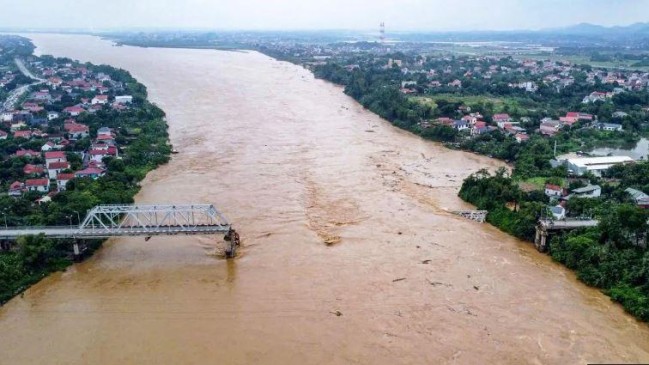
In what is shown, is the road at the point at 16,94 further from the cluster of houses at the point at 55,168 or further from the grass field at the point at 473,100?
the grass field at the point at 473,100

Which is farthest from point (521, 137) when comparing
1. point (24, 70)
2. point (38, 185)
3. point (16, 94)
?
point (24, 70)

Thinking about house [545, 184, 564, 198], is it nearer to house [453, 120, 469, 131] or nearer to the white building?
the white building

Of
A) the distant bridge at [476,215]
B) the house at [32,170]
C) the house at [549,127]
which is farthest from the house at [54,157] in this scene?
the house at [549,127]

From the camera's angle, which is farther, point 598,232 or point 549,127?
point 549,127

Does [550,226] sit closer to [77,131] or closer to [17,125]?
[77,131]

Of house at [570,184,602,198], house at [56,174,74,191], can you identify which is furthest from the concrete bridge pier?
house at [570,184,602,198]

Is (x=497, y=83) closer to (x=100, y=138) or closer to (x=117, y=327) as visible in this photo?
(x=100, y=138)

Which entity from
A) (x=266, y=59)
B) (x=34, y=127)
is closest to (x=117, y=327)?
(x=34, y=127)
